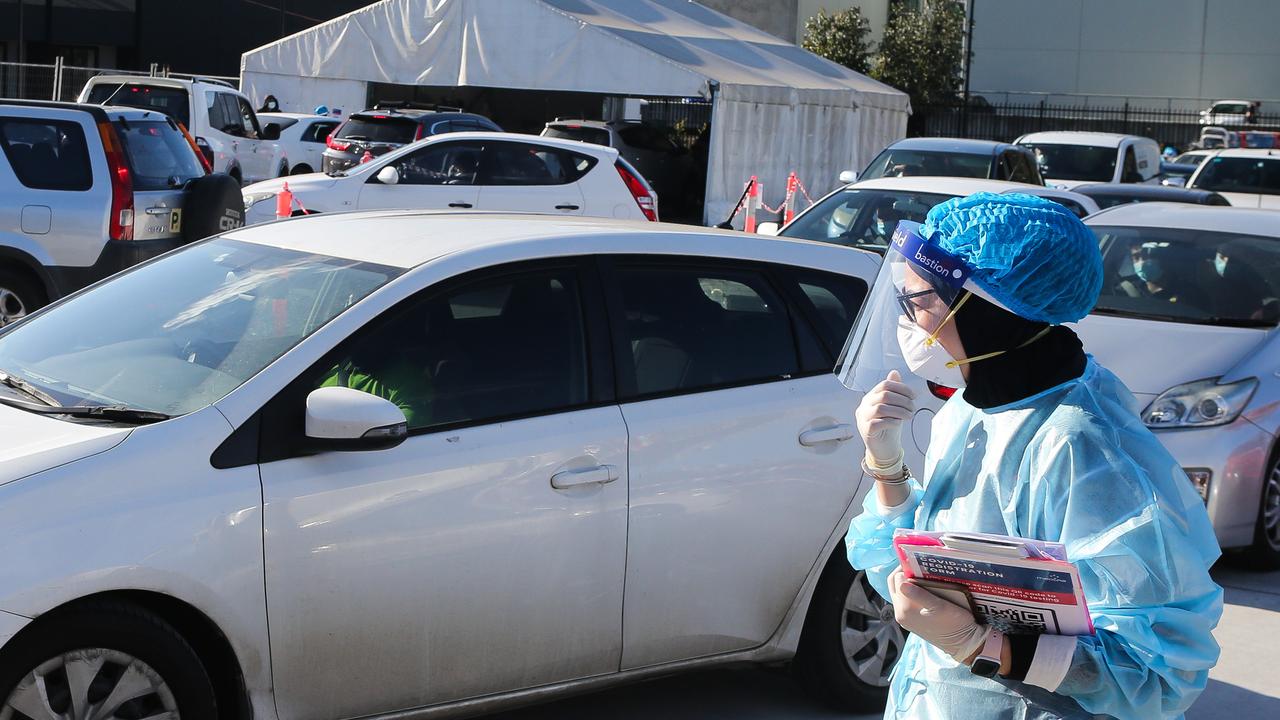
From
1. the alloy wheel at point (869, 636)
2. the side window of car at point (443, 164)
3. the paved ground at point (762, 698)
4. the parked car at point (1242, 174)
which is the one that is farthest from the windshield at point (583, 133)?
the alloy wheel at point (869, 636)

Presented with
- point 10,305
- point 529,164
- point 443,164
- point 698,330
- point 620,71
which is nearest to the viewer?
point 698,330

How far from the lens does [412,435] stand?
3836 mm

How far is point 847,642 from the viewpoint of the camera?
4672 mm

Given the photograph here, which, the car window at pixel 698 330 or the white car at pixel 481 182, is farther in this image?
the white car at pixel 481 182

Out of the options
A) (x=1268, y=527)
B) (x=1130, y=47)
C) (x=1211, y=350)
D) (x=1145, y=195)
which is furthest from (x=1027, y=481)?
(x=1130, y=47)

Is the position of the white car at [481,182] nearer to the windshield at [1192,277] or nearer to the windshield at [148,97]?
the windshield at [148,97]

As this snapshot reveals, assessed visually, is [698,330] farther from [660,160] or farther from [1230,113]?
[1230,113]

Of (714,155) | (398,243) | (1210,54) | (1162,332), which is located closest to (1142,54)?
(1210,54)

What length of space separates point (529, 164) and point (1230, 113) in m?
35.7

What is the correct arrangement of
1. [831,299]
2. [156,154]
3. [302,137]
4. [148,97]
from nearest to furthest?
[831,299] < [156,154] < [148,97] < [302,137]

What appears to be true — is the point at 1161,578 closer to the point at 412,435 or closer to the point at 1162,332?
the point at 412,435

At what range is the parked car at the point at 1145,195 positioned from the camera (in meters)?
14.0

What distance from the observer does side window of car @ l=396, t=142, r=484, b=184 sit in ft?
51.5

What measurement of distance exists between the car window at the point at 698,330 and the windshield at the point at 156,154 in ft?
23.5
